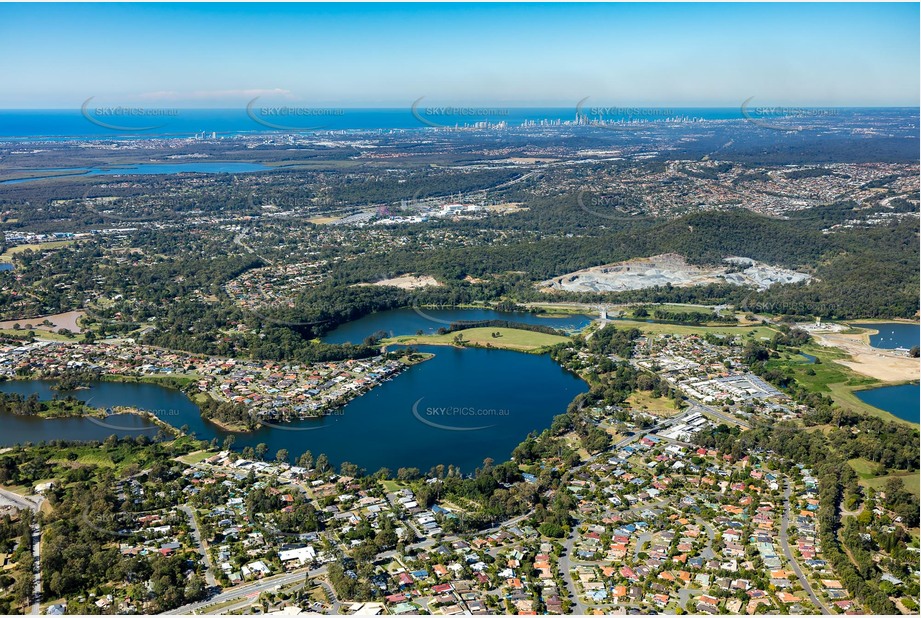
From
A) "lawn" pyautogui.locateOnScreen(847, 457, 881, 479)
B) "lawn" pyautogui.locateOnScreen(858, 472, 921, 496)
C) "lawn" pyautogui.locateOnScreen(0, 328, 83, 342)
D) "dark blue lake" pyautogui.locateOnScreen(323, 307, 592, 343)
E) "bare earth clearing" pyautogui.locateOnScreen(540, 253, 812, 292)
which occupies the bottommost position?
"lawn" pyautogui.locateOnScreen(858, 472, 921, 496)

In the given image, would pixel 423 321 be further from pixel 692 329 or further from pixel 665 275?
pixel 665 275

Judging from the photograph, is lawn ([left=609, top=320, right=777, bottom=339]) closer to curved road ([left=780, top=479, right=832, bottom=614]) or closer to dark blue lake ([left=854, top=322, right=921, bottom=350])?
dark blue lake ([left=854, top=322, right=921, bottom=350])

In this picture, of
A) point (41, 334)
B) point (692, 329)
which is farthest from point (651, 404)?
point (41, 334)

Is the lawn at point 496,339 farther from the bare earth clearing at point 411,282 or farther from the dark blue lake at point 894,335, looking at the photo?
the dark blue lake at point 894,335

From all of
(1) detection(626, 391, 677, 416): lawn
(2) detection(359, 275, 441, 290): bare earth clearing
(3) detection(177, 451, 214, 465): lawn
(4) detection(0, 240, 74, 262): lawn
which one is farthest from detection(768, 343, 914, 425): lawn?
(4) detection(0, 240, 74, 262): lawn

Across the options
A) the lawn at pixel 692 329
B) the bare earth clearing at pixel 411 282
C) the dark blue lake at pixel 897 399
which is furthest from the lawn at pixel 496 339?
the dark blue lake at pixel 897 399

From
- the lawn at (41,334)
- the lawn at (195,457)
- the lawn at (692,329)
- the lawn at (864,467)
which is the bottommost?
the lawn at (864,467)
